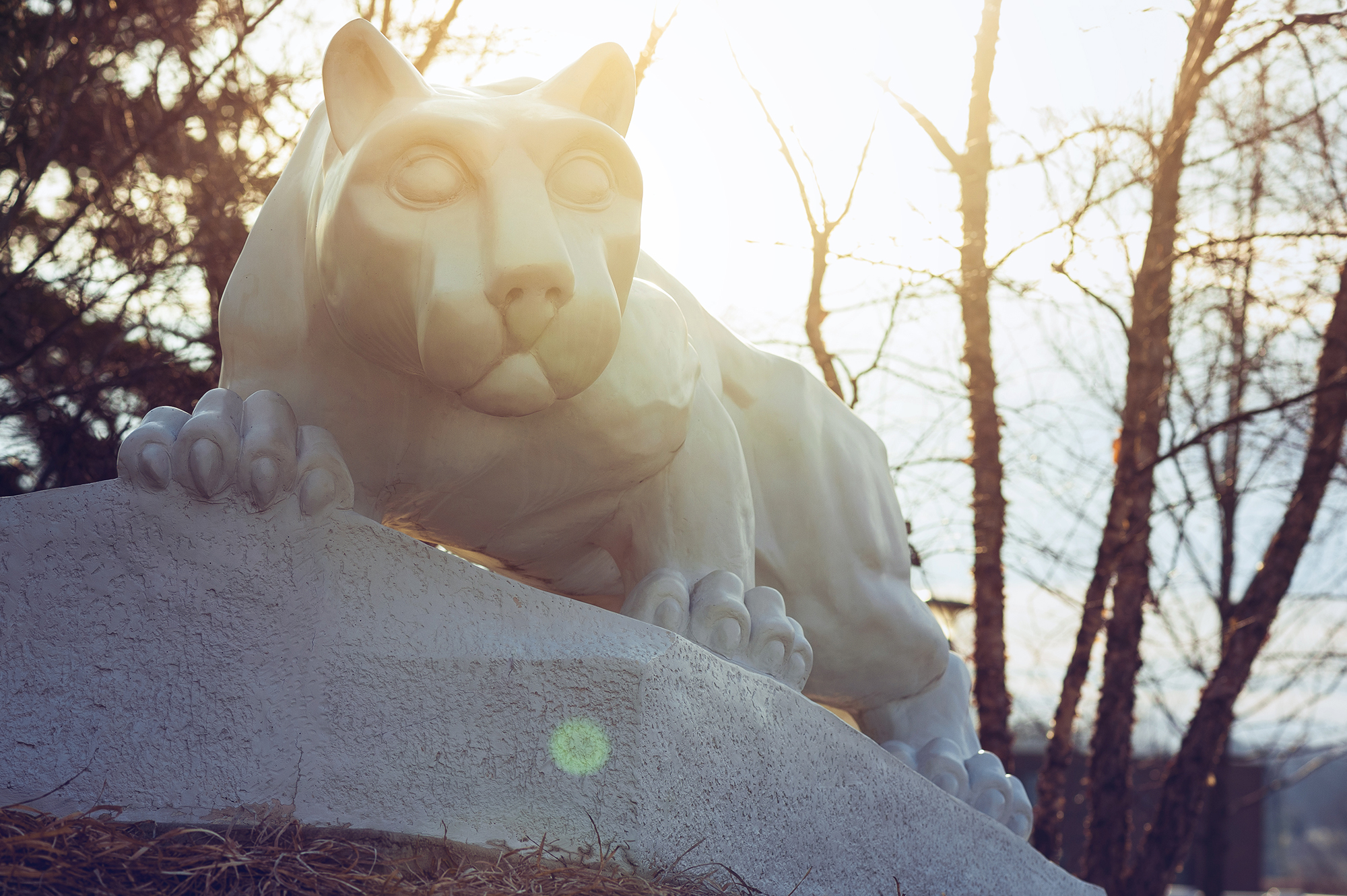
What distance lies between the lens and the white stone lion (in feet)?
5.52

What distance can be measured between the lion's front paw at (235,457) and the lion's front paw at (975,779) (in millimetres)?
1533

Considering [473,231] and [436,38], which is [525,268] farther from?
[436,38]

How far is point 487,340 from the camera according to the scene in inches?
64.3

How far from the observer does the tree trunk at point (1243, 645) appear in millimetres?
5434

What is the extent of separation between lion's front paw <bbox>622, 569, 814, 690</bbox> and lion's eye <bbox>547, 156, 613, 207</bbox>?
0.69m

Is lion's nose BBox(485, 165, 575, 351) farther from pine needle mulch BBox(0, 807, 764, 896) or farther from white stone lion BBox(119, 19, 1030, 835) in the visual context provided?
pine needle mulch BBox(0, 807, 764, 896)

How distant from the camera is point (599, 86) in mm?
1896

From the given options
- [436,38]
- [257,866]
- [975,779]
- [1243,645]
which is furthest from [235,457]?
[1243,645]

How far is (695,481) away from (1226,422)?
10.5ft

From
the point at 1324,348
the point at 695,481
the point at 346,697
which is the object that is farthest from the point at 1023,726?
the point at 346,697

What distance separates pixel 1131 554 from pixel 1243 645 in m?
0.68

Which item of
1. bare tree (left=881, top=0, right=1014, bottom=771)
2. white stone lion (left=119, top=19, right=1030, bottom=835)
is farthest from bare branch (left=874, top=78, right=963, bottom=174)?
white stone lion (left=119, top=19, right=1030, bottom=835)

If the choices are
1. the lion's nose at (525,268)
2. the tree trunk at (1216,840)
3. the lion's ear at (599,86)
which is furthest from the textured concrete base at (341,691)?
the tree trunk at (1216,840)

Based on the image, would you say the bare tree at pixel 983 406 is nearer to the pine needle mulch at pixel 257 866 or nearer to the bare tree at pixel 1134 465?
the bare tree at pixel 1134 465
